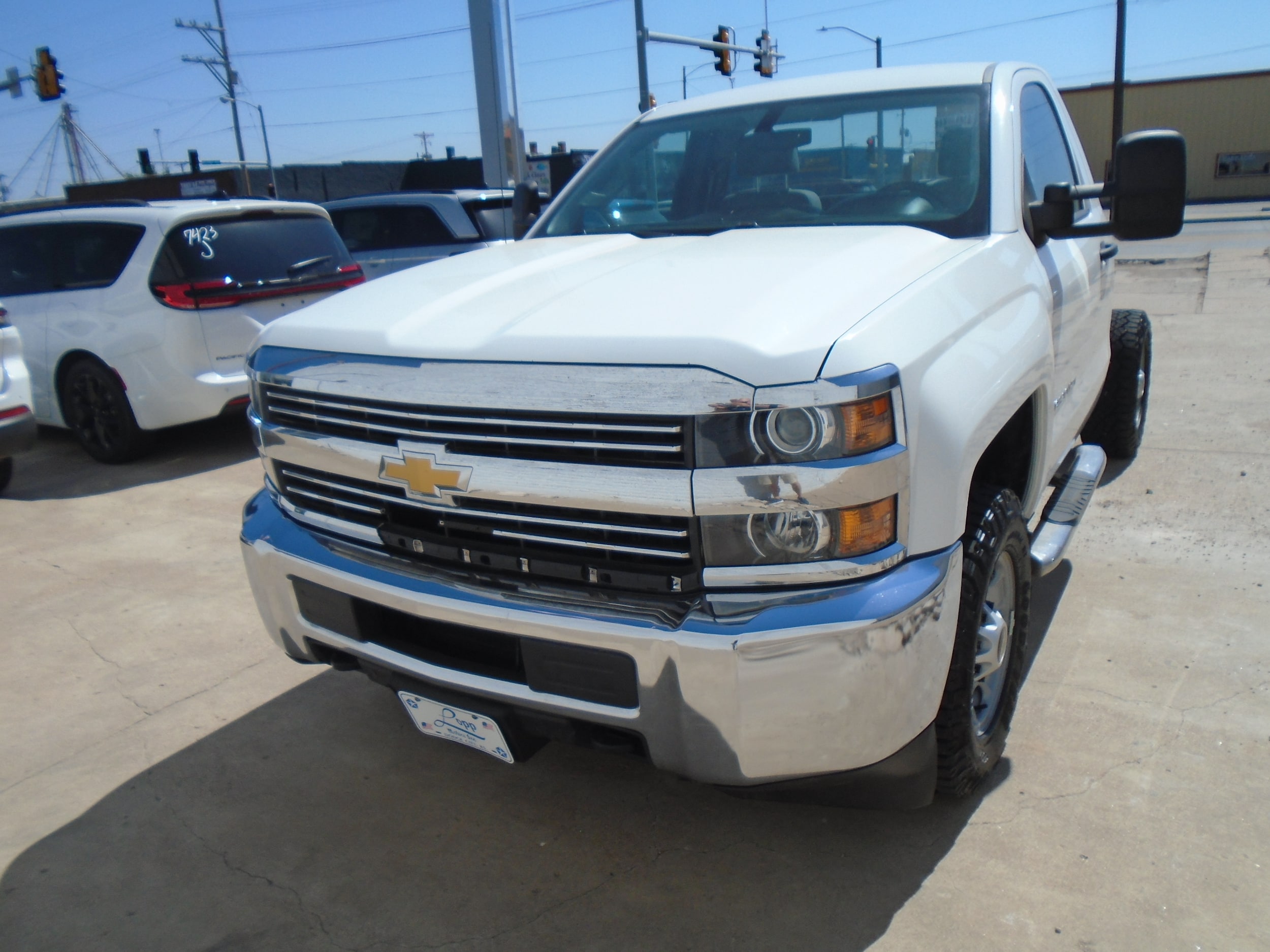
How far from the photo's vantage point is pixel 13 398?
19.3 feet

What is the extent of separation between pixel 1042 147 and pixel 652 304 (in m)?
2.02

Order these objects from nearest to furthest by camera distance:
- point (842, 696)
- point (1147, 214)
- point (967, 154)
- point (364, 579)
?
1. point (842, 696)
2. point (364, 579)
3. point (1147, 214)
4. point (967, 154)

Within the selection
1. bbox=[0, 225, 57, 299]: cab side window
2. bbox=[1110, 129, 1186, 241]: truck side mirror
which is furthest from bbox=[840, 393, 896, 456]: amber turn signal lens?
bbox=[0, 225, 57, 299]: cab side window

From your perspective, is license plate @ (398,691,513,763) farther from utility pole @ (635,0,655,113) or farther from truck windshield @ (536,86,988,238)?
utility pole @ (635,0,655,113)

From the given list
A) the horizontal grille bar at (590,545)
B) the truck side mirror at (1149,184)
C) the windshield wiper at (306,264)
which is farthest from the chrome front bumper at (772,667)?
the windshield wiper at (306,264)

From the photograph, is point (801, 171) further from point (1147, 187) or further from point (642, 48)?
point (642, 48)

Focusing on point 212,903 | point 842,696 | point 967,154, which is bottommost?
point 212,903

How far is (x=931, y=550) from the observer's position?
6.71 ft

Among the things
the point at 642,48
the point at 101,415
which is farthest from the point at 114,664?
the point at 642,48

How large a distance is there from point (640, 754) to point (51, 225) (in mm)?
6809

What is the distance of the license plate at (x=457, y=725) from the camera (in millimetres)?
2301

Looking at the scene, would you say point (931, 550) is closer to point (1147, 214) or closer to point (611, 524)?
point (611, 524)

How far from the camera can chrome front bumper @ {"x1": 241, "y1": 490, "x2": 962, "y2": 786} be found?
6.23ft

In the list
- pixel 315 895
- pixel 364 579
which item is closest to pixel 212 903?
pixel 315 895
